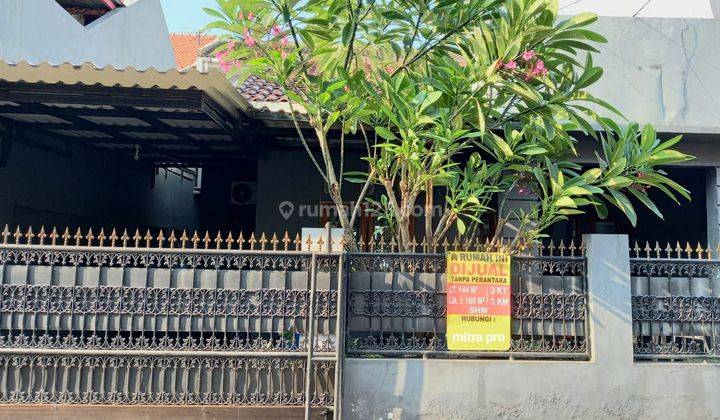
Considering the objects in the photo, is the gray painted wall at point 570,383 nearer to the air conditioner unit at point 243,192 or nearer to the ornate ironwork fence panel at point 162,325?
the ornate ironwork fence panel at point 162,325

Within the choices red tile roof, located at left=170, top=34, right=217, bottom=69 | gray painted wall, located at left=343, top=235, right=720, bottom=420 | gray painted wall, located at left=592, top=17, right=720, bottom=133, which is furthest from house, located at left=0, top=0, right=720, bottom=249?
red tile roof, located at left=170, top=34, right=217, bottom=69

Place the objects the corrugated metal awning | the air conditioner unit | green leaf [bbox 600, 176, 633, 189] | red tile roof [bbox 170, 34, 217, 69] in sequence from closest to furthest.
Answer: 1. green leaf [bbox 600, 176, 633, 189]
2. the corrugated metal awning
3. the air conditioner unit
4. red tile roof [bbox 170, 34, 217, 69]

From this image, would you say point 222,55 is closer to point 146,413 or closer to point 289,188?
point 146,413

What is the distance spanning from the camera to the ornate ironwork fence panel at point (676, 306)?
13.9 feet

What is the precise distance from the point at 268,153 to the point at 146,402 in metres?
4.14

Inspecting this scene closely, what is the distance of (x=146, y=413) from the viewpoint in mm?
3871

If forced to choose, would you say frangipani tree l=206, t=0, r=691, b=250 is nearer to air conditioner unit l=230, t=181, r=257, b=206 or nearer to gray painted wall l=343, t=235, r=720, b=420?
gray painted wall l=343, t=235, r=720, b=420

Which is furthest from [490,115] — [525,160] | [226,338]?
[226,338]

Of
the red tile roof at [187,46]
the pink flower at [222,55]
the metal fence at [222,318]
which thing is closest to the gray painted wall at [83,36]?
the pink flower at [222,55]

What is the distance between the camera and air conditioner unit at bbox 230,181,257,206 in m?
9.97

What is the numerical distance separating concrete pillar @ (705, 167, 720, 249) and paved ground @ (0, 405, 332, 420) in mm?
5172

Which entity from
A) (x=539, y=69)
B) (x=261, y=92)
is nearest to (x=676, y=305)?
(x=539, y=69)

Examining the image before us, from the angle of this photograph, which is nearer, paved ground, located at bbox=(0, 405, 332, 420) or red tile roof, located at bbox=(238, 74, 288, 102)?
paved ground, located at bbox=(0, 405, 332, 420)

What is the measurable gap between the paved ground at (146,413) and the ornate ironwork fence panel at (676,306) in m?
2.84
